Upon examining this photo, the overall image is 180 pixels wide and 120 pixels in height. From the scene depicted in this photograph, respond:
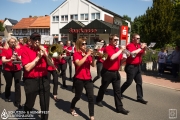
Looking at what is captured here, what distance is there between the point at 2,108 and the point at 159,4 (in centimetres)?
2388

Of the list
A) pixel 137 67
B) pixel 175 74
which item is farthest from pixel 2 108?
pixel 175 74

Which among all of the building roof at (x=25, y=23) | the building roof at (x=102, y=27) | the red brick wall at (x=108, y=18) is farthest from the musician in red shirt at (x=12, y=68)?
the building roof at (x=25, y=23)

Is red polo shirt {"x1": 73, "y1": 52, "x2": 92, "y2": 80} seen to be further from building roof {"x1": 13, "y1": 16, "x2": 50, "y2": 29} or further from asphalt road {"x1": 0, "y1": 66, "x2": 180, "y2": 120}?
building roof {"x1": 13, "y1": 16, "x2": 50, "y2": 29}

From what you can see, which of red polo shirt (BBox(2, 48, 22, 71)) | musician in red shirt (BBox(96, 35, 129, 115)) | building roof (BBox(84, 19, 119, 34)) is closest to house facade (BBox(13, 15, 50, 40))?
building roof (BBox(84, 19, 119, 34))

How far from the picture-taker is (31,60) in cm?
355

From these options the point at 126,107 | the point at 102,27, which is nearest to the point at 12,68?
the point at 126,107

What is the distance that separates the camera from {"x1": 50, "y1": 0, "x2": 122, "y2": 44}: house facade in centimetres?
3219

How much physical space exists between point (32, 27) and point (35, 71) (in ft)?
157

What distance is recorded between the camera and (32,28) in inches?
1911

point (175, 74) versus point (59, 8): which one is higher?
point (59, 8)

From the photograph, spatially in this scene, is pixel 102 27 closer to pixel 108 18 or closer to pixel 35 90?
pixel 108 18

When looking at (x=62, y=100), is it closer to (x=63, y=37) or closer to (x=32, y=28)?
(x=63, y=37)

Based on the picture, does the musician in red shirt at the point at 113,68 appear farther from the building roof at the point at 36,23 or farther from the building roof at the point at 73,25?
the building roof at the point at 36,23

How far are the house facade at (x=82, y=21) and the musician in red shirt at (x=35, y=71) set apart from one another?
90.4ft
